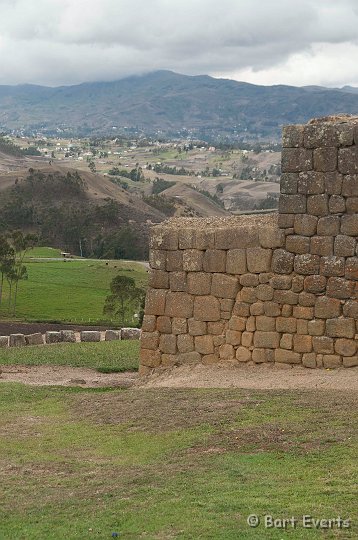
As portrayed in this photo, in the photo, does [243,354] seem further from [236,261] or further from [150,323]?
[150,323]

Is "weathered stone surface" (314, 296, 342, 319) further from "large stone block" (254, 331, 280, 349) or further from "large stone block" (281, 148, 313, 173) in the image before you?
"large stone block" (281, 148, 313, 173)

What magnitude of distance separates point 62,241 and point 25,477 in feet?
295

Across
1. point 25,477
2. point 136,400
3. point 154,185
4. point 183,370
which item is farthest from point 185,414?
point 154,185

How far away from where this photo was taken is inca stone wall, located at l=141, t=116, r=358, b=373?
14977mm

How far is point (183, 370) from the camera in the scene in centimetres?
1653

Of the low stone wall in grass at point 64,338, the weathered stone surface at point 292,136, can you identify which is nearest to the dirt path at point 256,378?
the weathered stone surface at point 292,136

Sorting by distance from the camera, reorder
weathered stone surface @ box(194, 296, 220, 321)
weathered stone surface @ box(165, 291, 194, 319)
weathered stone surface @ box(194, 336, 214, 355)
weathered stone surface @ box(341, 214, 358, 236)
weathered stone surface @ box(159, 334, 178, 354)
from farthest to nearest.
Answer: weathered stone surface @ box(159, 334, 178, 354) → weathered stone surface @ box(165, 291, 194, 319) → weathered stone surface @ box(194, 336, 214, 355) → weathered stone surface @ box(194, 296, 220, 321) → weathered stone surface @ box(341, 214, 358, 236)

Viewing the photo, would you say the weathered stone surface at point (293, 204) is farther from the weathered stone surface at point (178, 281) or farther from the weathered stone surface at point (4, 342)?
the weathered stone surface at point (4, 342)

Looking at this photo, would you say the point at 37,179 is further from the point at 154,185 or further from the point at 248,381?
the point at 248,381

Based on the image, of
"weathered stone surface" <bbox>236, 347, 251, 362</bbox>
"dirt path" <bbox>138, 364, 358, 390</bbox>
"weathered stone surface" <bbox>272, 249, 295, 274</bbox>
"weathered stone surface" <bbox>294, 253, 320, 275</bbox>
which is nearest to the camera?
"dirt path" <bbox>138, 364, 358, 390</bbox>

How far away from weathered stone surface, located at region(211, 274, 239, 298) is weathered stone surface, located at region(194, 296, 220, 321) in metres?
0.16

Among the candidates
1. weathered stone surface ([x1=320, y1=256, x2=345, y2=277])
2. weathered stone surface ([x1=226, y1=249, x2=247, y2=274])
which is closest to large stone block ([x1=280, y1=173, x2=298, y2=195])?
weathered stone surface ([x1=320, y1=256, x2=345, y2=277])

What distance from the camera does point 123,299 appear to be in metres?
52.6

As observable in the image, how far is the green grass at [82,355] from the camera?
71.8 feet
